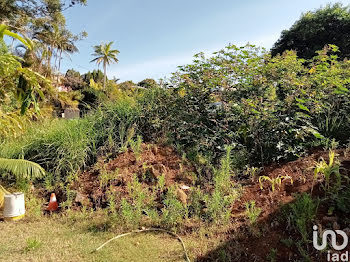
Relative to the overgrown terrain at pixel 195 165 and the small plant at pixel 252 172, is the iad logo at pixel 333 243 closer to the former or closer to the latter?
the overgrown terrain at pixel 195 165

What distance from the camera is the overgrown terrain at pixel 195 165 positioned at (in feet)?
8.23

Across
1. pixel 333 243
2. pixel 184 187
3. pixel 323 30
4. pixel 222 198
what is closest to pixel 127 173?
pixel 184 187

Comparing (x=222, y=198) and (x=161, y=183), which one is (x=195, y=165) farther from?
(x=222, y=198)

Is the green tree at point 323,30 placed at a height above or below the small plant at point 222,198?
above

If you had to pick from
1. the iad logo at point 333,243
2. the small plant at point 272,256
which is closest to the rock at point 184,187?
the small plant at point 272,256

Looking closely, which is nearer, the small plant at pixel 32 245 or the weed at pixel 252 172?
the small plant at pixel 32 245

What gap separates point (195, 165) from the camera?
412cm

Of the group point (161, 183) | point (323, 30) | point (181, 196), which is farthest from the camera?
point (323, 30)

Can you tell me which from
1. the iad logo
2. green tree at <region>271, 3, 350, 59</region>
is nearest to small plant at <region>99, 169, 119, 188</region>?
the iad logo

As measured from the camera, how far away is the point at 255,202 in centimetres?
305

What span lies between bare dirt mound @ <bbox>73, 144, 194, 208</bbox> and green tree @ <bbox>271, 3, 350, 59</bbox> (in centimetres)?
1683

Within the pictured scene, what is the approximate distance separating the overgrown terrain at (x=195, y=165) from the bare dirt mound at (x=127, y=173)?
0.02m

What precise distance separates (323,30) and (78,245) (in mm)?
20701

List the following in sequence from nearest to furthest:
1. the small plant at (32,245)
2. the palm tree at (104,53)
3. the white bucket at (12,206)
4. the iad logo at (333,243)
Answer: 1. the iad logo at (333,243)
2. the small plant at (32,245)
3. the white bucket at (12,206)
4. the palm tree at (104,53)
